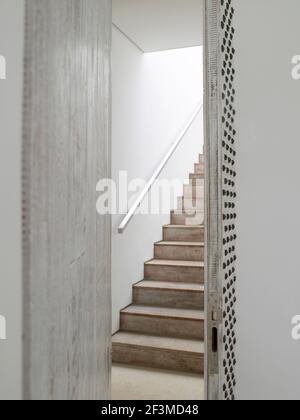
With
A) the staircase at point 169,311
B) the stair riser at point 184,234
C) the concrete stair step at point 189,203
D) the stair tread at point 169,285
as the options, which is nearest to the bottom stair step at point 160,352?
the staircase at point 169,311

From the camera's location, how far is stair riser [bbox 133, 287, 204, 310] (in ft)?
11.5

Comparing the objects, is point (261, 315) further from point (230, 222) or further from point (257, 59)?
point (257, 59)

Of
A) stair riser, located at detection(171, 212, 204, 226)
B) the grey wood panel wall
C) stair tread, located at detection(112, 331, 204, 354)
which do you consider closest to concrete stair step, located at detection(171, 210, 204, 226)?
stair riser, located at detection(171, 212, 204, 226)

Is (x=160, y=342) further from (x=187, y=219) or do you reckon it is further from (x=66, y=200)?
(x=66, y=200)

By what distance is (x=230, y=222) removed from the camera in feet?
5.73

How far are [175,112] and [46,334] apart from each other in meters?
4.48

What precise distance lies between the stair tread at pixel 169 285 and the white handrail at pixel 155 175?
67 cm

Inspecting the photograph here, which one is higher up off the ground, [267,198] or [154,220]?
[267,198]

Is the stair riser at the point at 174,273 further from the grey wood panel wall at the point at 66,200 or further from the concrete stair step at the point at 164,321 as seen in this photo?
the grey wood panel wall at the point at 66,200

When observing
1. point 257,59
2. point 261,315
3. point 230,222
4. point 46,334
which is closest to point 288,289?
point 261,315

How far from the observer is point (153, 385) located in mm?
2779

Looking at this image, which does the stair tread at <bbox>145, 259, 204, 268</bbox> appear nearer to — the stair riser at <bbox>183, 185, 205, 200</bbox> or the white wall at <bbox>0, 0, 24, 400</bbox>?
the stair riser at <bbox>183, 185, 205, 200</bbox>

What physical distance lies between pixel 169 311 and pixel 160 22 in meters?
2.51

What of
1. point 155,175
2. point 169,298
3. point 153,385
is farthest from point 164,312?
point 155,175
